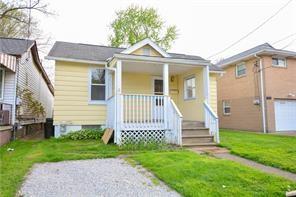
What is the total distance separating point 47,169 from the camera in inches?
207

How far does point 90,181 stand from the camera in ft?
14.5

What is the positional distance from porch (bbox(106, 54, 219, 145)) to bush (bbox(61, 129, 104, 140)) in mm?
597

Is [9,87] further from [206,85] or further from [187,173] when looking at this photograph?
[187,173]

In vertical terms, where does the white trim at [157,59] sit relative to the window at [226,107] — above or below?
above

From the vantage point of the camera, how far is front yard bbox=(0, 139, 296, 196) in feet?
12.7

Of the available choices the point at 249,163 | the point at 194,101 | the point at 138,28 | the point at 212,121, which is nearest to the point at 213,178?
the point at 249,163

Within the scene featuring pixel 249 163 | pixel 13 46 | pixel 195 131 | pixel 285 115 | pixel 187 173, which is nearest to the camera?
pixel 187 173

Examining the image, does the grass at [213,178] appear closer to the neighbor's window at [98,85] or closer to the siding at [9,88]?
the neighbor's window at [98,85]

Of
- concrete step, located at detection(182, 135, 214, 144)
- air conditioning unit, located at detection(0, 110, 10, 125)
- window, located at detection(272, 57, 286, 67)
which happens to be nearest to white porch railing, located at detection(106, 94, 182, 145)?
concrete step, located at detection(182, 135, 214, 144)

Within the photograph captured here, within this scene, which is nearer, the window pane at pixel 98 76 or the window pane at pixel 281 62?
the window pane at pixel 98 76

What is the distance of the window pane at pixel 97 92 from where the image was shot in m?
10.5

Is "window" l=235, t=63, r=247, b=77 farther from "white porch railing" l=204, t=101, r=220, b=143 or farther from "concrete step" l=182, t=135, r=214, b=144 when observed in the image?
"concrete step" l=182, t=135, r=214, b=144

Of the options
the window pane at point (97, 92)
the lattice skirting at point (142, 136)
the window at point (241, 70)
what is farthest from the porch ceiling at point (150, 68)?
the window at point (241, 70)

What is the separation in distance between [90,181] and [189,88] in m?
8.13
